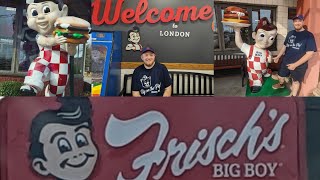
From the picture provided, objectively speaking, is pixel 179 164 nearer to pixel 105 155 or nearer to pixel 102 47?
pixel 105 155

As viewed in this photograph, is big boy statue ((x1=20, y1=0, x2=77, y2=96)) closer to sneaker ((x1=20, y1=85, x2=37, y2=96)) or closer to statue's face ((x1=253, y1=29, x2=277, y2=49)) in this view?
sneaker ((x1=20, y1=85, x2=37, y2=96))

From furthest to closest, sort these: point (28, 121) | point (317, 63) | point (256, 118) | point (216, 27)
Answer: point (216, 27), point (317, 63), point (256, 118), point (28, 121)

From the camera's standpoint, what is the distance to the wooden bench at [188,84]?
4844 mm

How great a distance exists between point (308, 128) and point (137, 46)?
2.55 m

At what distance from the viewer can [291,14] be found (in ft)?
17.5

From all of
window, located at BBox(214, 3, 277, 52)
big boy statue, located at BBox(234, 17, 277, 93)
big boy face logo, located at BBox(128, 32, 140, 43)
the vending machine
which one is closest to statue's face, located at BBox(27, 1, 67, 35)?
the vending machine

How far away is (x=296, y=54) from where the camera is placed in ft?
15.5

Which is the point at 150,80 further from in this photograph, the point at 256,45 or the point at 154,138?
the point at 154,138

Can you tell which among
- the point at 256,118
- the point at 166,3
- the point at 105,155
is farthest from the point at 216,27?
the point at 105,155

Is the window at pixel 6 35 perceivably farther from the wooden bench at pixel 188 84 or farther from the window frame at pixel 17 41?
the wooden bench at pixel 188 84

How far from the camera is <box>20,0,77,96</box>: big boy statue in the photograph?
12.8 ft

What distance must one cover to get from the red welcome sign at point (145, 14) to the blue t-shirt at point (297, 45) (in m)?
0.97

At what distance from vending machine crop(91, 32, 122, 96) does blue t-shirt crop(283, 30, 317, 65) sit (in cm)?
194

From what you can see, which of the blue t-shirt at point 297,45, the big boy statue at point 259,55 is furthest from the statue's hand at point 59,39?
the blue t-shirt at point 297,45
